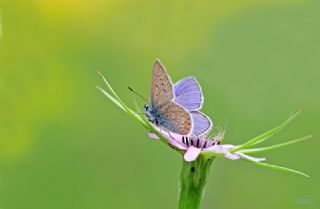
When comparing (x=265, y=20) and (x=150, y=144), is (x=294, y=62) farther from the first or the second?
(x=150, y=144)

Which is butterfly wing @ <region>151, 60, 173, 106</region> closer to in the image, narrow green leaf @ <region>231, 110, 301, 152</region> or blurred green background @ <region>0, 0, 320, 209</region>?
narrow green leaf @ <region>231, 110, 301, 152</region>

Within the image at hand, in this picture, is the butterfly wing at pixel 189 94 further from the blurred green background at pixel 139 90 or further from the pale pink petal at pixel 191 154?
the blurred green background at pixel 139 90

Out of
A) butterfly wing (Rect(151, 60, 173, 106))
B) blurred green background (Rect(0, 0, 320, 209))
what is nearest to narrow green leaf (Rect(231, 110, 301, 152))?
butterfly wing (Rect(151, 60, 173, 106))

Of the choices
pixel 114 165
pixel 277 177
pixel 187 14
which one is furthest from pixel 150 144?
pixel 187 14

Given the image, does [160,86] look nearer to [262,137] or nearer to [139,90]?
[262,137]

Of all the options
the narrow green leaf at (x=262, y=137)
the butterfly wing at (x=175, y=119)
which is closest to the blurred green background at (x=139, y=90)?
the butterfly wing at (x=175, y=119)
